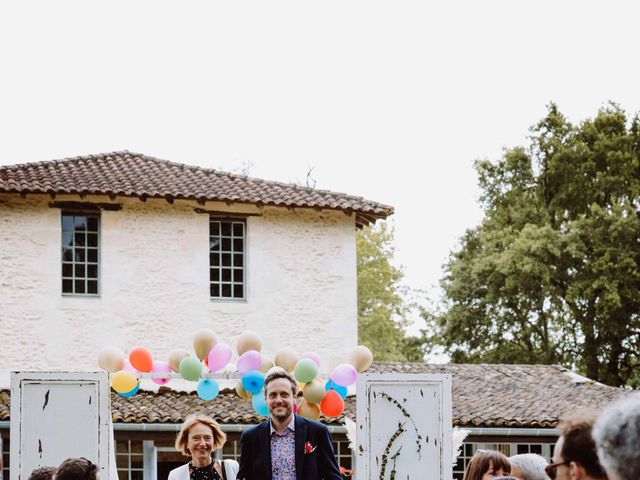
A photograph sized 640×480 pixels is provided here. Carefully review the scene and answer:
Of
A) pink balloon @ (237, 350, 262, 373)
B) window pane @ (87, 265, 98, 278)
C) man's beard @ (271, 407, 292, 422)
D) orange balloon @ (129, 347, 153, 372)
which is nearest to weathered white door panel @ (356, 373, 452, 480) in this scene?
man's beard @ (271, 407, 292, 422)

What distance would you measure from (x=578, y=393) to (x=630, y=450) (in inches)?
835

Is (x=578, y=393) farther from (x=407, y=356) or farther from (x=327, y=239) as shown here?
(x=407, y=356)

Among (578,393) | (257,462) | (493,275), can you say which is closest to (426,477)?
→ (257,462)

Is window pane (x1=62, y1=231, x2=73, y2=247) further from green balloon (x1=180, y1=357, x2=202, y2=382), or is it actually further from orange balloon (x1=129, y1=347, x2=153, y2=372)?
green balloon (x1=180, y1=357, x2=202, y2=382)

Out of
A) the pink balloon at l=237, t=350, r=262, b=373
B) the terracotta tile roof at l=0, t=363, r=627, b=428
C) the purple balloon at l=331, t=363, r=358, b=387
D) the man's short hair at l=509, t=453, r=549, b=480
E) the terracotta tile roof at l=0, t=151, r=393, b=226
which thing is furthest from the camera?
the terracotta tile roof at l=0, t=151, r=393, b=226

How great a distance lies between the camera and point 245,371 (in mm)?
14648

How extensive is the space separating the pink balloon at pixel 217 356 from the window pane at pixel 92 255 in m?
5.95

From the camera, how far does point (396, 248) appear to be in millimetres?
41188

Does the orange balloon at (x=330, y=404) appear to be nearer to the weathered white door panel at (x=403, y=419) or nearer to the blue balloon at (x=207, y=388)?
the blue balloon at (x=207, y=388)

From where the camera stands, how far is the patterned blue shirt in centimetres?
725

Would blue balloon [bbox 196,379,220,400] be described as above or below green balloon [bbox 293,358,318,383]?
below

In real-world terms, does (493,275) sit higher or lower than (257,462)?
higher

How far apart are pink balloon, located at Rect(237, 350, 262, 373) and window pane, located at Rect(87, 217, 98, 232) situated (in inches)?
255

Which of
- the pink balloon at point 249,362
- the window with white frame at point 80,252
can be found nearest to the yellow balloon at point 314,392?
the pink balloon at point 249,362
